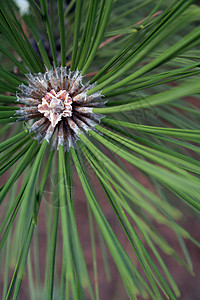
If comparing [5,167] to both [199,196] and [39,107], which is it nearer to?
[39,107]

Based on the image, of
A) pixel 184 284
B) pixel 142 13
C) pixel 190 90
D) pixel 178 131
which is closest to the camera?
pixel 190 90

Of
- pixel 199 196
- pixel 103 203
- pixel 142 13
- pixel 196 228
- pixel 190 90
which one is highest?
pixel 142 13

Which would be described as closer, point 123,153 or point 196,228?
point 123,153

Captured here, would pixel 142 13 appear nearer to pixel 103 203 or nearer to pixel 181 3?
pixel 181 3

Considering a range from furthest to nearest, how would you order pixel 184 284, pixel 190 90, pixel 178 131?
pixel 184 284
pixel 178 131
pixel 190 90

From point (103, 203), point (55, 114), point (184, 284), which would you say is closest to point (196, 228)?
point (184, 284)

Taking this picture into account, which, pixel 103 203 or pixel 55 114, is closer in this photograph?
pixel 55 114

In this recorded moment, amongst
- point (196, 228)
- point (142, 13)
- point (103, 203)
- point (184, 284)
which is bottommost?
point (184, 284)

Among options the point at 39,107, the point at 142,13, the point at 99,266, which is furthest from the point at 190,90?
the point at 99,266

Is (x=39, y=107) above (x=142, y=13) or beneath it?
beneath
